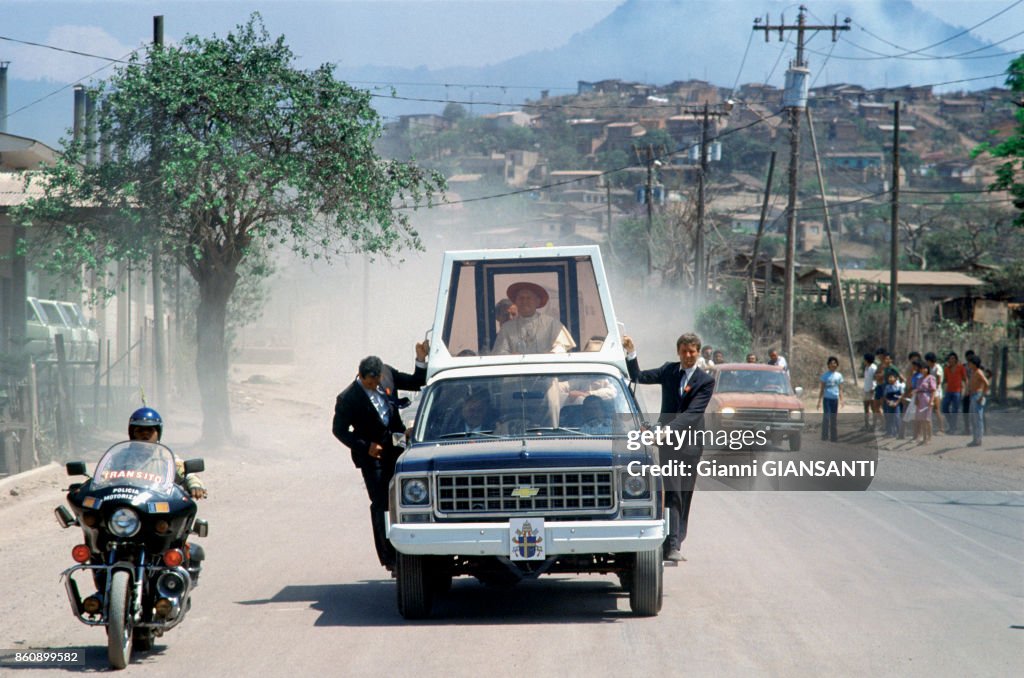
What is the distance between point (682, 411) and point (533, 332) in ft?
7.47

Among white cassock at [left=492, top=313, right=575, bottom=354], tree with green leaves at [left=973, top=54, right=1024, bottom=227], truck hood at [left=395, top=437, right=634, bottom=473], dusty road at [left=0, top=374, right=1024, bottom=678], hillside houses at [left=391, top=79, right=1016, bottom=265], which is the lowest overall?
dusty road at [left=0, top=374, right=1024, bottom=678]

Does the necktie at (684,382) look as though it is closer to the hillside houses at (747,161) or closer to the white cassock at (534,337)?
the white cassock at (534,337)

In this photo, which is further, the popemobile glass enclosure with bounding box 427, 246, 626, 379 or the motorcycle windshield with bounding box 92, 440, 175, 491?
the popemobile glass enclosure with bounding box 427, 246, 626, 379

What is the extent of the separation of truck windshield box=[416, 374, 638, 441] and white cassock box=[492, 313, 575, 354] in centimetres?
200

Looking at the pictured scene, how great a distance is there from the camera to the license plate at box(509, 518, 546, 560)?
903 centimetres

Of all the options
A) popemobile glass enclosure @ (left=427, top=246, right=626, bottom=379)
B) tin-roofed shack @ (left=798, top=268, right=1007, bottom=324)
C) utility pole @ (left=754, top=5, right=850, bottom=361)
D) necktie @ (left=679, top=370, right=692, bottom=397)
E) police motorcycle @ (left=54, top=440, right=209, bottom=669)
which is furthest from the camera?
tin-roofed shack @ (left=798, top=268, right=1007, bottom=324)

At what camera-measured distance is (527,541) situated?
905 centimetres

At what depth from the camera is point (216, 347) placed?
2555 centimetres

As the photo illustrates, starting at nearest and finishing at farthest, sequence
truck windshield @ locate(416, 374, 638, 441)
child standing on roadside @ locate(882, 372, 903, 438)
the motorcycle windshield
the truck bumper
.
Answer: the motorcycle windshield, the truck bumper, truck windshield @ locate(416, 374, 638, 441), child standing on roadside @ locate(882, 372, 903, 438)

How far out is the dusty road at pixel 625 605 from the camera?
795 cm

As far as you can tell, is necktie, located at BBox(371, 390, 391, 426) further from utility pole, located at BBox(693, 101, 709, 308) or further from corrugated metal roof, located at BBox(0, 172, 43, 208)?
→ utility pole, located at BBox(693, 101, 709, 308)

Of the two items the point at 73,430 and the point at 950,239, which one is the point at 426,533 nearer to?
the point at 73,430

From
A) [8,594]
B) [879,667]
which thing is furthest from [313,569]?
[879,667]

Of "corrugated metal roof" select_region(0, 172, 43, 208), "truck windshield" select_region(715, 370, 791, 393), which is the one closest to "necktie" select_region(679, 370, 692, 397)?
"truck windshield" select_region(715, 370, 791, 393)
